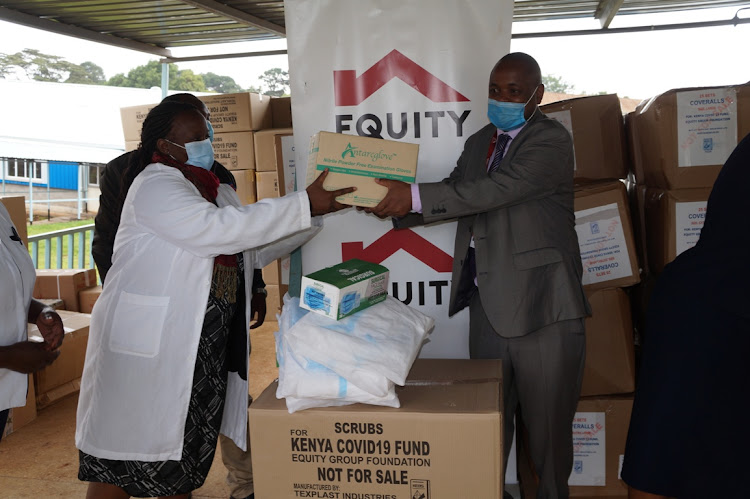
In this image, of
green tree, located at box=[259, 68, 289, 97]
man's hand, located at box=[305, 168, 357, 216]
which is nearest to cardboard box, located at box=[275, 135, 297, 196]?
man's hand, located at box=[305, 168, 357, 216]

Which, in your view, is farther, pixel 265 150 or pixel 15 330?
pixel 265 150

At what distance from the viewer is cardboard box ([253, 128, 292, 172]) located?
18.1 feet

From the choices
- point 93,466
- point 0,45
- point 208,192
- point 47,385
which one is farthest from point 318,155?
point 0,45

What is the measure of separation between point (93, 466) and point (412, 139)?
5.20 ft

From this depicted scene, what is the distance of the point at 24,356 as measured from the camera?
1.78 m

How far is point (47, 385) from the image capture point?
383 cm

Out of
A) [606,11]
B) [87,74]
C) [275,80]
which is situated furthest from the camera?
[87,74]

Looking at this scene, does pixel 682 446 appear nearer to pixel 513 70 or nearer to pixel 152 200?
pixel 513 70

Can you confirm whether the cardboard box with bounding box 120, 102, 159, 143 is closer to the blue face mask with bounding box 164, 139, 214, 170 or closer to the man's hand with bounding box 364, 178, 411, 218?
the blue face mask with bounding box 164, 139, 214, 170

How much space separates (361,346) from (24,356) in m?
1.02

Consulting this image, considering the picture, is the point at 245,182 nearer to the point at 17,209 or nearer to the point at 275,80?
the point at 17,209

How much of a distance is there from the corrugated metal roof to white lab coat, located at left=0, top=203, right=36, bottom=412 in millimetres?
2984

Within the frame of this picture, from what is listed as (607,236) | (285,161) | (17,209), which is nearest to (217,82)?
(17,209)

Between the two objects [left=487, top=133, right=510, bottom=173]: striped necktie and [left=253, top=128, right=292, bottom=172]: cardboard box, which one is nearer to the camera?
[left=487, top=133, right=510, bottom=173]: striped necktie
